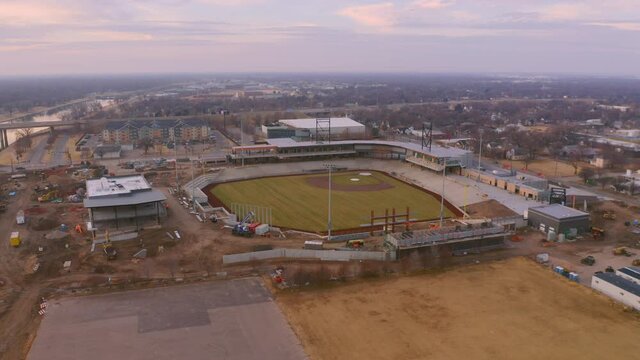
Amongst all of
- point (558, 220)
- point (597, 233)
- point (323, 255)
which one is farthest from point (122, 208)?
point (597, 233)

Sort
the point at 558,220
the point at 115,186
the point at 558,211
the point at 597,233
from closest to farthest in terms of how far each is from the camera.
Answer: the point at 558,220
the point at 597,233
the point at 558,211
the point at 115,186

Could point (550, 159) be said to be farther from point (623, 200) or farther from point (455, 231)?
point (455, 231)

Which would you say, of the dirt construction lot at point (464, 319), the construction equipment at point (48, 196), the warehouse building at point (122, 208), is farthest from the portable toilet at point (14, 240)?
the dirt construction lot at point (464, 319)

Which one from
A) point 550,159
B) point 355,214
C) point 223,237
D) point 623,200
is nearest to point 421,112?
point 550,159

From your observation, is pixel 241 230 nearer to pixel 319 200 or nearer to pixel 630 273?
pixel 319 200

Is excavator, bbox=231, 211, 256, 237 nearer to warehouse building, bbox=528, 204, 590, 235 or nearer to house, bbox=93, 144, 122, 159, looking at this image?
warehouse building, bbox=528, 204, 590, 235

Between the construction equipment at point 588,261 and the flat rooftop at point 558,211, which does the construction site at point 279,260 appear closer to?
the construction equipment at point 588,261
